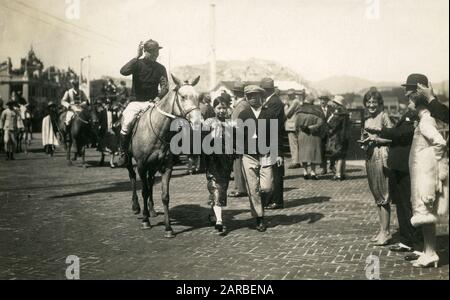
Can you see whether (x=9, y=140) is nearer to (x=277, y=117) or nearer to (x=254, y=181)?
(x=277, y=117)

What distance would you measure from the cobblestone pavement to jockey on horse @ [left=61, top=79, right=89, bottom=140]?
5.30m

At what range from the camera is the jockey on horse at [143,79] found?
8.53 metres

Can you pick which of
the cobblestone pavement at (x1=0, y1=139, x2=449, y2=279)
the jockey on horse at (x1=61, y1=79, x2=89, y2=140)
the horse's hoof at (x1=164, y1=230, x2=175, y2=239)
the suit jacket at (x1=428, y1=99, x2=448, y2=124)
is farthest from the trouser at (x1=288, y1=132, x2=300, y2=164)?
the suit jacket at (x1=428, y1=99, x2=448, y2=124)

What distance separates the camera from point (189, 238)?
7.61m

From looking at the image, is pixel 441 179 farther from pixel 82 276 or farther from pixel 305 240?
pixel 82 276

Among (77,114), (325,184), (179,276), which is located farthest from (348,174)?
(179,276)

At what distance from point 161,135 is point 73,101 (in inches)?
405

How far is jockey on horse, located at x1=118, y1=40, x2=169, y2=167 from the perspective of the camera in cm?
853

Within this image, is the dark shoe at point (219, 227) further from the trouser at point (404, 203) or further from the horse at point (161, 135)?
the trouser at point (404, 203)

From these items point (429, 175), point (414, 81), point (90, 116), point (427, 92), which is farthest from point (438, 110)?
point (90, 116)

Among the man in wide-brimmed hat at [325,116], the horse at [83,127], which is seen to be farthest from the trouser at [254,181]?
the horse at [83,127]

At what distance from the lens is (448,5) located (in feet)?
22.8

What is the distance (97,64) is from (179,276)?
627 cm

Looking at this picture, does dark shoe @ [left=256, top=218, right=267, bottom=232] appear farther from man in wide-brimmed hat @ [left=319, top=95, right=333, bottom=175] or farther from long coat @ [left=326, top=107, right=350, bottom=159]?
man in wide-brimmed hat @ [left=319, top=95, right=333, bottom=175]
